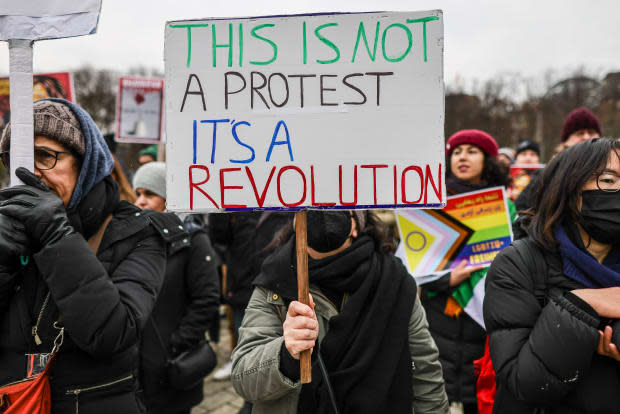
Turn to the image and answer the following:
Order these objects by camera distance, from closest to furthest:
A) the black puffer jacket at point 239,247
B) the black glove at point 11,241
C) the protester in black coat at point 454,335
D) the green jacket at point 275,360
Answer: the black glove at point 11,241, the green jacket at point 275,360, the protester in black coat at point 454,335, the black puffer jacket at point 239,247

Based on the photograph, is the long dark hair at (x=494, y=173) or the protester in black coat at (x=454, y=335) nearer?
the protester in black coat at (x=454, y=335)

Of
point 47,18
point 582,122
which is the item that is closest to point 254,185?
point 47,18

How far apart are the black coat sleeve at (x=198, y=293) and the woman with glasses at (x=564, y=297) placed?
1.65 meters

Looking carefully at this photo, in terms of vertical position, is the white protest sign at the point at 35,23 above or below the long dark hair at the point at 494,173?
above

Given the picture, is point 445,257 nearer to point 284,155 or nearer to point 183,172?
point 284,155

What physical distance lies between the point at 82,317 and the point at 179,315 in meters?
1.33

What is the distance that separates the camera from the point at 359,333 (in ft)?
5.72

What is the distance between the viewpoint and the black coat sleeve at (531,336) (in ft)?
4.78

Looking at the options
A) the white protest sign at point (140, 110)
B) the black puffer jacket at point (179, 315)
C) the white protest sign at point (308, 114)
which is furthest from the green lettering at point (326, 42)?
the white protest sign at point (140, 110)

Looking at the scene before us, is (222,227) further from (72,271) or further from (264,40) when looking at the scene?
(264,40)

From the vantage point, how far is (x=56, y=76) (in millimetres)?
3439

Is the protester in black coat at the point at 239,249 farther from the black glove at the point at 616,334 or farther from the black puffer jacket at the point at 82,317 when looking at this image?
the black glove at the point at 616,334

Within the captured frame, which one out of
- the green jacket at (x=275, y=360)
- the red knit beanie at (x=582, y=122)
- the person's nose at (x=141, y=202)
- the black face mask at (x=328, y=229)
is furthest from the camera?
the red knit beanie at (x=582, y=122)

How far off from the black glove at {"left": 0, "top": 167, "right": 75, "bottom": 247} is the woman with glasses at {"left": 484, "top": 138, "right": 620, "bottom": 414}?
4.72 feet
